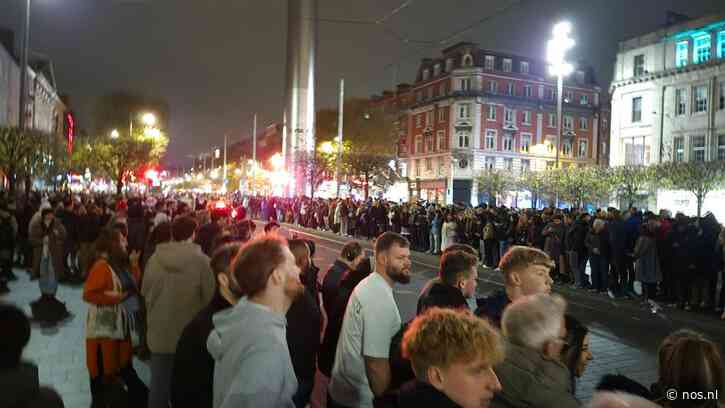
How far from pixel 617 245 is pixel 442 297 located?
35.0 ft

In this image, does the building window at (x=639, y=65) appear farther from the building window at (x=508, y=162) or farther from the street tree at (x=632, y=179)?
the building window at (x=508, y=162)

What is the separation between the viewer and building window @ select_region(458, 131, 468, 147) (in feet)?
220

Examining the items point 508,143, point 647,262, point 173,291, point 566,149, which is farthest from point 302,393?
point 566,149

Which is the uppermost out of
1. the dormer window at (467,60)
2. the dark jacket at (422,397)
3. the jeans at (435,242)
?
the dormer window at (467,60)

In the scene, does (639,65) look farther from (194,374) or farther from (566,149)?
(194,374)

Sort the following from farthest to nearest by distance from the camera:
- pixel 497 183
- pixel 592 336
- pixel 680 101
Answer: pixel 497 183 → pixel 680 101 → pixel 592 336

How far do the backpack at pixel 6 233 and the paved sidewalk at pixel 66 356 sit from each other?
216 cm

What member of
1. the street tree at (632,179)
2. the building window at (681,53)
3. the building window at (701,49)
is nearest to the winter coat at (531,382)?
the street tree at (632,179)

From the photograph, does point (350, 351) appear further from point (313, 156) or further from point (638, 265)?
point (313, 156)

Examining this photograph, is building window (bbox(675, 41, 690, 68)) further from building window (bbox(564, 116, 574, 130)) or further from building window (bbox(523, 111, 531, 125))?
building window (bbox(564, 116, 574, 130))

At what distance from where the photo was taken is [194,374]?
2.94 m

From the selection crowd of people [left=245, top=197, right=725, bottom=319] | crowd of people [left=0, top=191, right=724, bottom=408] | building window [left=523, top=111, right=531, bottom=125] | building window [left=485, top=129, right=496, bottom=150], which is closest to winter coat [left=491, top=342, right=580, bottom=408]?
crowd of people [left=0, top=191, right=724, bottom=408]

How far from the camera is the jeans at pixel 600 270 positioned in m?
13.6

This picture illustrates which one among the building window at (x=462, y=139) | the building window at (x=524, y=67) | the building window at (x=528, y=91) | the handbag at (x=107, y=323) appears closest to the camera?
the handbag at (x=107, y=323)
